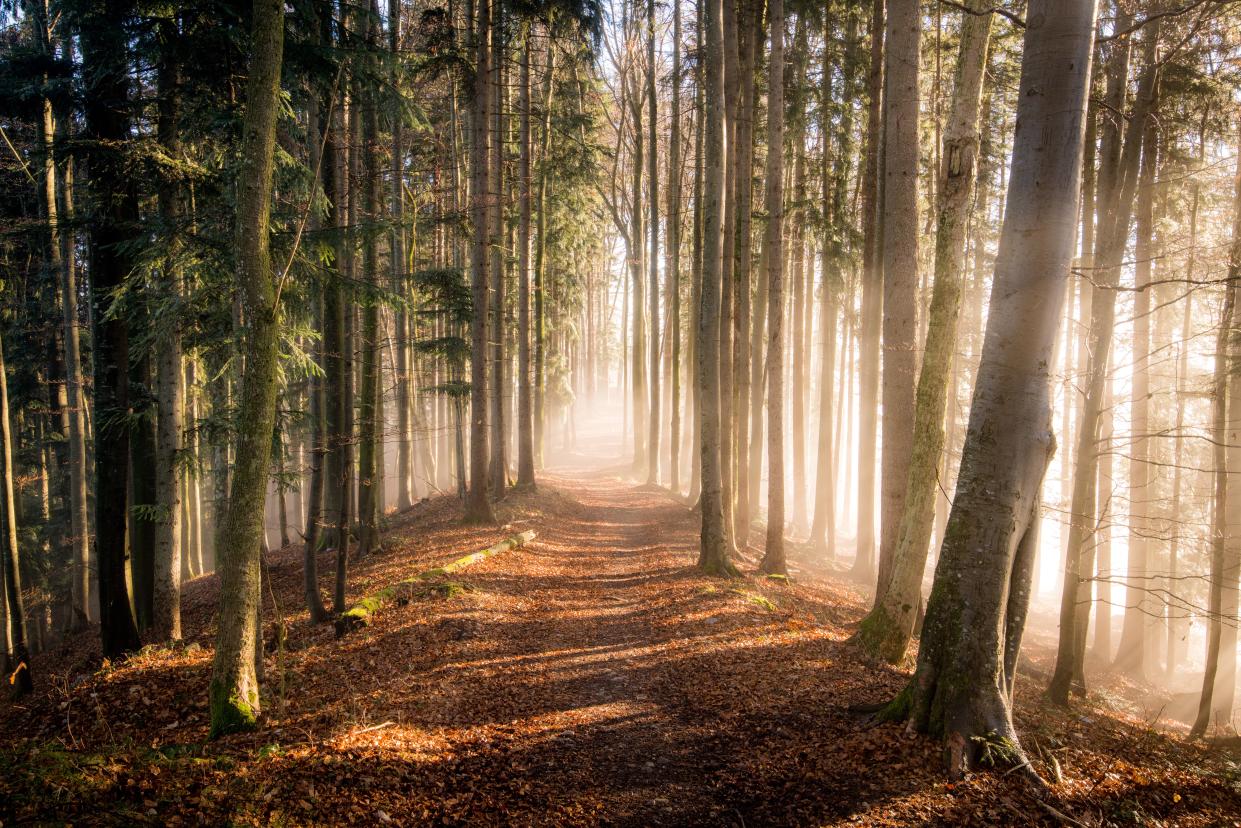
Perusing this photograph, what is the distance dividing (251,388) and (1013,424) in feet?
21.0

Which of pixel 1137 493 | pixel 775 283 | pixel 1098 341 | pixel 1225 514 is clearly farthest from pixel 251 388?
pixel 1137 493

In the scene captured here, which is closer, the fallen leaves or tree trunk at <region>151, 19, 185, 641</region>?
the fallen leaves

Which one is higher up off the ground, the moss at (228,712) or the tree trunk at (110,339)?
the tree trunk at (110,339)

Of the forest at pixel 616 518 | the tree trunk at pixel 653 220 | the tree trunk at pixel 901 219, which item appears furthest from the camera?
the tree trunk at pixel 653 220

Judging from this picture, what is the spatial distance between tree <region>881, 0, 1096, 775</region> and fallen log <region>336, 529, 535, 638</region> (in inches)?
278

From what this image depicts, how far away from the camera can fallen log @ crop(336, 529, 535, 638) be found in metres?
8.14

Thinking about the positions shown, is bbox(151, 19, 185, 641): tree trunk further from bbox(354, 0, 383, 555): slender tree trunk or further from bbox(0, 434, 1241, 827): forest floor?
bbox(354, 0, 383, 555): slender tree trunk

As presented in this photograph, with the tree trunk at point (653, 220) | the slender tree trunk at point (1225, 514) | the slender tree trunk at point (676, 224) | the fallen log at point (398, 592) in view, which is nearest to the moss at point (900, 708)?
the slender tree trunk at point (1225, 514)

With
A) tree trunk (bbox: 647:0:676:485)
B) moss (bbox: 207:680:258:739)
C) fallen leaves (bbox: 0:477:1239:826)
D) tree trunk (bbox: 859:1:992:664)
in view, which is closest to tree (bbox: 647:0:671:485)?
tree trunk (bbox: 647:0:676:485)

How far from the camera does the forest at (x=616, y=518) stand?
4.45 metres

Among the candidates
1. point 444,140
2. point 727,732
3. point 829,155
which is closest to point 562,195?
point 444,140

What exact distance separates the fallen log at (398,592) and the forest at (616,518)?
61 millimetres

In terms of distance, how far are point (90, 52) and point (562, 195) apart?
14.6 metres

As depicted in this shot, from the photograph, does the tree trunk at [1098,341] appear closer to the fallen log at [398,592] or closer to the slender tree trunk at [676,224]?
the slender tree trunk at [676,224]
